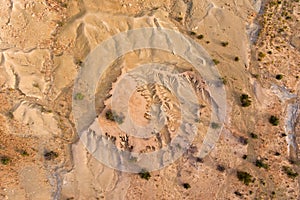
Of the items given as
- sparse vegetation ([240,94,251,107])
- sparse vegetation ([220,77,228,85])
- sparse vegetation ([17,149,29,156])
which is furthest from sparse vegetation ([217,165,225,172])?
sparse vegetation ([17,149,29,156])

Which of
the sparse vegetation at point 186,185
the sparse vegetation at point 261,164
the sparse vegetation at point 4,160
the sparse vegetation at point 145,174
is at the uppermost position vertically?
the sparse vegetation at point 261,164

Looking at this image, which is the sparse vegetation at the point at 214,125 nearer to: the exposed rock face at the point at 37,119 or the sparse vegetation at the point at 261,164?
the sparse vegetation at the point at 261,164

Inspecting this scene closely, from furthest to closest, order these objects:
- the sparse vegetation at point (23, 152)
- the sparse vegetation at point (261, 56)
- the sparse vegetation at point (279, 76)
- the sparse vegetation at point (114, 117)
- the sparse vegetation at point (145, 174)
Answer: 1. the sparse vegetation at point (261, 56)
2. the sparse vegetation at point (279, 76)
3. the sparse vegetation at point (114, 117)
4. the sparse vegetation at point (145, 174)
5. the sparse vegetation at point (23, 152)

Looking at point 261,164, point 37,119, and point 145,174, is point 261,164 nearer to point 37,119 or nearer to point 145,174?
point 145,174

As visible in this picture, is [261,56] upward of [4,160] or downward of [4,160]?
upward

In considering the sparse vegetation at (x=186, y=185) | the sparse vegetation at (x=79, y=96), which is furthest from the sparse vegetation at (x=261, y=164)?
the sparse vegetation at (x=79, y=96)

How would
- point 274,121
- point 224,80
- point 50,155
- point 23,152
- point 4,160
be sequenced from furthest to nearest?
point 224,80, point 274,121, point 50,155, point 23,152, point 4,160

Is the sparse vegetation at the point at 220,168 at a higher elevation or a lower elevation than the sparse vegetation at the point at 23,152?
lower

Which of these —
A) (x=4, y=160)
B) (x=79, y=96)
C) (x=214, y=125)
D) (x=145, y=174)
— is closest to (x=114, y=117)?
(x=79, y=96)
